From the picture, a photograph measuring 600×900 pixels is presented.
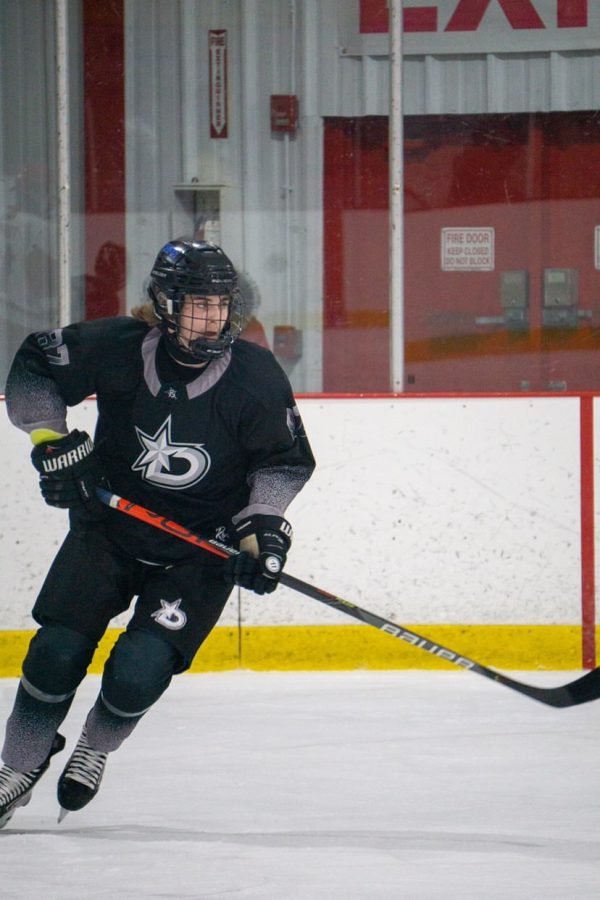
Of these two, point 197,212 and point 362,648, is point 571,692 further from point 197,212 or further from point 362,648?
point 197,212

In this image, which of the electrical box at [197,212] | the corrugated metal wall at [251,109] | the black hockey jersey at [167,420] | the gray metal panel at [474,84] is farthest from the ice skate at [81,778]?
the gray metal panel at [474,84]

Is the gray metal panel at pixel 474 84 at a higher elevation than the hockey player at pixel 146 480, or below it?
higher

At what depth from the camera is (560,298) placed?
4.65m

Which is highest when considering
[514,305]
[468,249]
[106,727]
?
[468,249]

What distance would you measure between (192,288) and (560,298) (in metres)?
2.50

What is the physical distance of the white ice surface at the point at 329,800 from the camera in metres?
2.29

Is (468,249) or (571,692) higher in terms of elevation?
(468,249)

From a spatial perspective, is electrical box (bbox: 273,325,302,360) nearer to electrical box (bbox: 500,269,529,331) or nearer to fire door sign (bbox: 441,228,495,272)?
fire door sign (bbox: 441,228,495,272)

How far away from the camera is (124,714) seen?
7.94 ft

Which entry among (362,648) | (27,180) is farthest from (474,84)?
(362,648)

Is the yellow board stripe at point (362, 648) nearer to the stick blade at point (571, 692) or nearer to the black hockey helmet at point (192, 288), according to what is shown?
the stick blade at point (571, 692)

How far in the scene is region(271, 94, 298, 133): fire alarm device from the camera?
471cm

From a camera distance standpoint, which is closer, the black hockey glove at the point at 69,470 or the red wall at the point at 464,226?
the black hockey glove at the point at 69,470

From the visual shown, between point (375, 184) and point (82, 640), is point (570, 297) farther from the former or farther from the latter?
point (82, 640)
